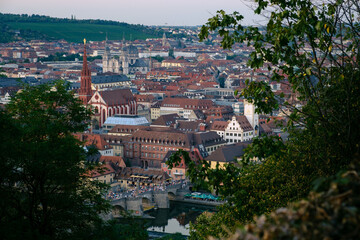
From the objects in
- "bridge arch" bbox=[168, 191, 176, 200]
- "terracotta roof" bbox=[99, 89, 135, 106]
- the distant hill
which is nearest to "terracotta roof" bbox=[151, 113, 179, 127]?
"terracotta roof" bbox=[99, 89, 135, 106]

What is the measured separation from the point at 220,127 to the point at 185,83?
4630 centimetres

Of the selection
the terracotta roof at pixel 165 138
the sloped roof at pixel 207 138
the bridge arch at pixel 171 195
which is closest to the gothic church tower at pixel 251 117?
the sloped roof at pixel 207 138

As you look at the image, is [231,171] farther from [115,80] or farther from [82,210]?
[115,80]

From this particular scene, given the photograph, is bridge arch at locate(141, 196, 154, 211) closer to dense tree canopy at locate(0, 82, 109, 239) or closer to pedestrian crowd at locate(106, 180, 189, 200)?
pedestrian crowd at locate(106, 180, 189, 200)

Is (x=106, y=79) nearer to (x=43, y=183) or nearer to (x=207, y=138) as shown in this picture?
(x=207, y=138)

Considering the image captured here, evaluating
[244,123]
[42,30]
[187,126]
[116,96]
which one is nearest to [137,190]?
[187,126]

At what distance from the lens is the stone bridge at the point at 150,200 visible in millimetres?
40406

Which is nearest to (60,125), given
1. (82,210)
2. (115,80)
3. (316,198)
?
(82,210)

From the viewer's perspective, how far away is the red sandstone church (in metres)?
74.8

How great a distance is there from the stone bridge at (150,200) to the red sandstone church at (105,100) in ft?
100

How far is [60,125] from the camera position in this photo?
11844mm

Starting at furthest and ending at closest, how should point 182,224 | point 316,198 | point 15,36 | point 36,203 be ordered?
point 15,36 → point 182,224 → point 36,203 → point 316,198

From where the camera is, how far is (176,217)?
40.2 meters

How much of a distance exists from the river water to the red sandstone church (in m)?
32.5
